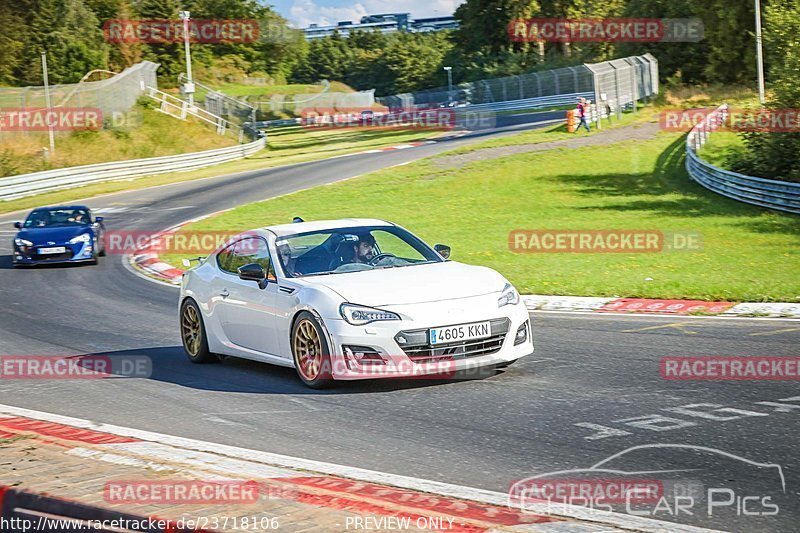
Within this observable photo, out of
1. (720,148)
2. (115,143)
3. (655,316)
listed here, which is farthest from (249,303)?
(115,143)

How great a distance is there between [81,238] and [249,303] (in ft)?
44.2

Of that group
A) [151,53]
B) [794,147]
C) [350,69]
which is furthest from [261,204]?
[350,69]

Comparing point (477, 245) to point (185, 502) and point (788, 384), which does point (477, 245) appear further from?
point (185, 502)

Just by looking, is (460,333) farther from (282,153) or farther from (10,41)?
(10,41)

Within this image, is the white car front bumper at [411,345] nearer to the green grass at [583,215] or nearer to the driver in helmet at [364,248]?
the driver in helmet at [364,248]

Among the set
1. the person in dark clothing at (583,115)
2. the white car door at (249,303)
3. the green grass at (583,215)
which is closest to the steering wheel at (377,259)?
the white car door at (249,303)

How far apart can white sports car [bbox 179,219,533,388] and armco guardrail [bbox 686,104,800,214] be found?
18199 millimetres

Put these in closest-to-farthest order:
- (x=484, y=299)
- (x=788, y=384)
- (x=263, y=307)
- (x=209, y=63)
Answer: (x=788, y=384) < (x=484, y=299) < (x=263, y=307) < (x=209, y=63)

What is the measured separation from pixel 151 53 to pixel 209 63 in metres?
18.9

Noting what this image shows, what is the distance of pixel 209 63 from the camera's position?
353 feet

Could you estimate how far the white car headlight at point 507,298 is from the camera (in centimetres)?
925

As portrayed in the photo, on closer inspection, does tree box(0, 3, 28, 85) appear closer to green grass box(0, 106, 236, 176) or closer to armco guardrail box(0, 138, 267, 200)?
green grass box(0, 106, 236, 176)

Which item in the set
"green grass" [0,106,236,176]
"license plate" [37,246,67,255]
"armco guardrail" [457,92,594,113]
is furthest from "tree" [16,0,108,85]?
"license plate" [37,246,67,255]

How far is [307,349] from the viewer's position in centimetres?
934
